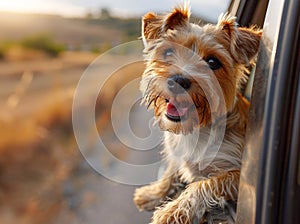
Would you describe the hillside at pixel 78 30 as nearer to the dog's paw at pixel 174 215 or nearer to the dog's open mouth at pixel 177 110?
the dog's open mouth at pixel 177 110

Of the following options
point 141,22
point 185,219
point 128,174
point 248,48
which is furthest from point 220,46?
point 128,174

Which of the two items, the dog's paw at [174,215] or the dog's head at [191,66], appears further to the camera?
the dog's head at [191,66]

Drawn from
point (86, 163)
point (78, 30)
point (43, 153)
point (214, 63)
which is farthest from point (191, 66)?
point (43, 153)

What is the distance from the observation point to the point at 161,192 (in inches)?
97.3

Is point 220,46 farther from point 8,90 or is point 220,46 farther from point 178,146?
point 8,90

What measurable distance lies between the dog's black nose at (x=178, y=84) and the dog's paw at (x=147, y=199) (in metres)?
0.71

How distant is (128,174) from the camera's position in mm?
2785

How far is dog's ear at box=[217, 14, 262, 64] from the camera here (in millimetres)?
2070

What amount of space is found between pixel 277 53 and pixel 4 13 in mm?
1610

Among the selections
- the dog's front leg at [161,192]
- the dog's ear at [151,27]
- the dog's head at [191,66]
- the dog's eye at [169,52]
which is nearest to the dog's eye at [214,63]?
the dog's head at [191,66]

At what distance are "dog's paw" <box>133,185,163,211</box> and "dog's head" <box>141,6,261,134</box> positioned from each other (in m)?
0.51

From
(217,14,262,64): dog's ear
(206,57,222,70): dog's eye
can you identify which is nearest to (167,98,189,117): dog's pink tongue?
(206,57,222,70): dog's eye

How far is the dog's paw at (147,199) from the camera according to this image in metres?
2.39

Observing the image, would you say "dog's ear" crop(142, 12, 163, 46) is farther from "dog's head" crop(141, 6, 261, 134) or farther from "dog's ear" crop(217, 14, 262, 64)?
"dog's ear" crop(217, 14, 262, 64)
